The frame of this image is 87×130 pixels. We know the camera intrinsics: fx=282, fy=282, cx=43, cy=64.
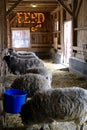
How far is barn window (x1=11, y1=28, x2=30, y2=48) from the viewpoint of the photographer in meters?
20.5

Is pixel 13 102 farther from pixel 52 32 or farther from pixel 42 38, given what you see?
pixel 42 38

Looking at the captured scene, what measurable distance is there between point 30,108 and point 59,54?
41.0ft

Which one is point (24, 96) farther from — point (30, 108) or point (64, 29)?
point (64, 29)

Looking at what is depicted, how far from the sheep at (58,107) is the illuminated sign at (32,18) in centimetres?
1615

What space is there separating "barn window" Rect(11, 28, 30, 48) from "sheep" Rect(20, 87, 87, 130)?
16.3 m

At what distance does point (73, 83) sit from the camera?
30.6 ft

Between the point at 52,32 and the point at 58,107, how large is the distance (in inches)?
629

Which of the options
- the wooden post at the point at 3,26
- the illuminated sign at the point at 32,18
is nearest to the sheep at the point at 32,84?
the wooden post at the point at 3,26

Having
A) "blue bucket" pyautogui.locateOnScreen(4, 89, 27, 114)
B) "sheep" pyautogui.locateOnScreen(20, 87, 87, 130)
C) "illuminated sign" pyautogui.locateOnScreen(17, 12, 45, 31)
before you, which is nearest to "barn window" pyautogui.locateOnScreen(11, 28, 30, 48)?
"illuminated sign" pyautogui.locateOnScreen(17, 12, 45, 31)

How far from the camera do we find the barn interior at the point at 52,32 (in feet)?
37.4

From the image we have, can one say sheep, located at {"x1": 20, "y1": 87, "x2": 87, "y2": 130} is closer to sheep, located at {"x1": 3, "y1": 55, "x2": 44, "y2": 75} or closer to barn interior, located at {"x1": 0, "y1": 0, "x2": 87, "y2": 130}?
barn interior, located at {"x1": 0, "y1": 0, "x2": 87, "y2": 130}

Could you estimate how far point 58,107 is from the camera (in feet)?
13.8

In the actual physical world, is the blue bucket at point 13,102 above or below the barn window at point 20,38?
below

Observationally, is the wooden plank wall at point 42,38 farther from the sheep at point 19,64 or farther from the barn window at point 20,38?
the sheep at point 19,64
